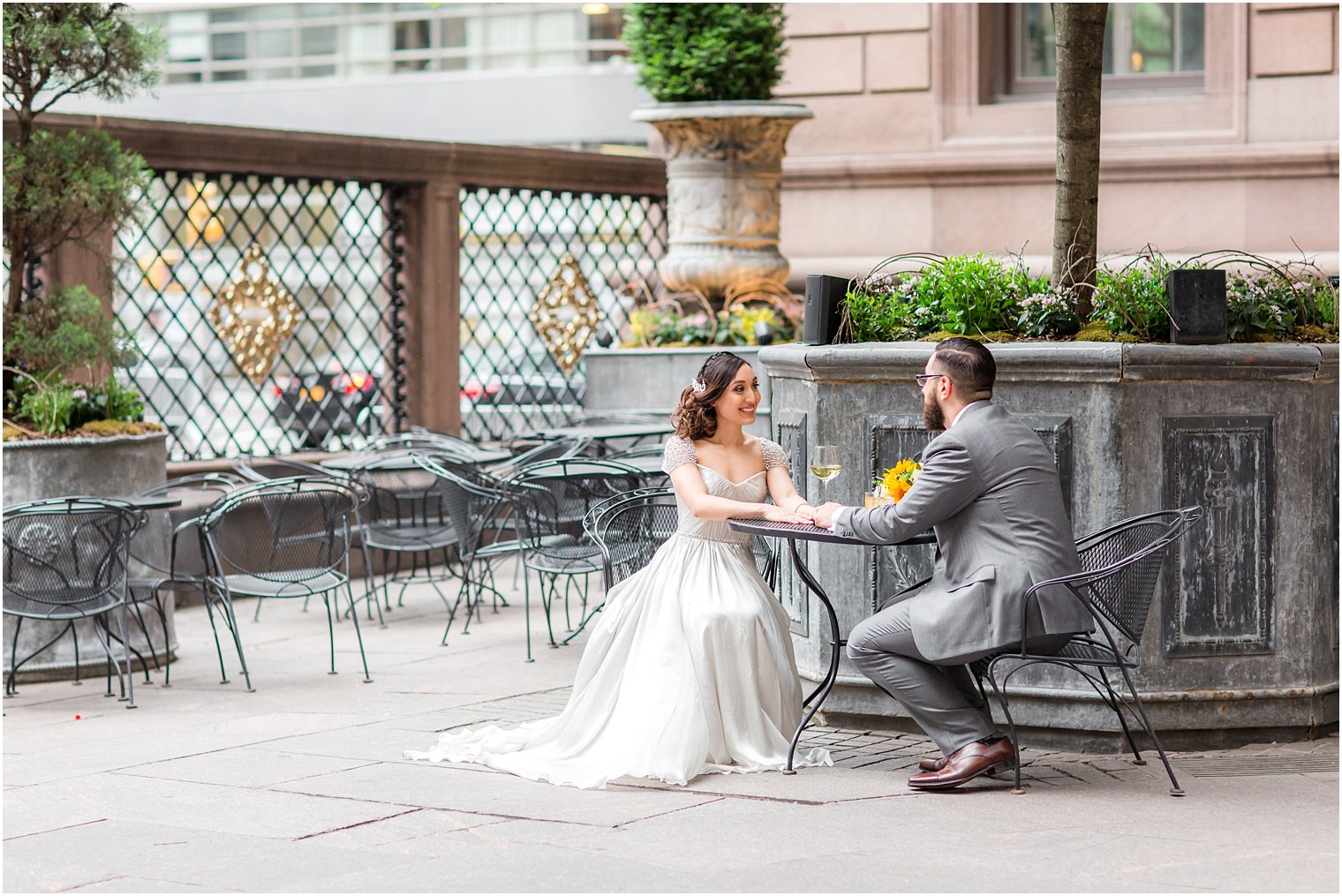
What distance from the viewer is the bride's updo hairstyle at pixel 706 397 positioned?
256 inches

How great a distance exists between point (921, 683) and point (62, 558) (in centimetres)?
405

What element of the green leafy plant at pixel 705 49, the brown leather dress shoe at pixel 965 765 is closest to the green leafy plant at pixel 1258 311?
the brown leather dress shoe at pixel 965 765

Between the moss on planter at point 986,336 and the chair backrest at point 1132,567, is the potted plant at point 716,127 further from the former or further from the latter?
the chair backrest at point 1132,567

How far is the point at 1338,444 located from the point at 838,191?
1045 centimetres

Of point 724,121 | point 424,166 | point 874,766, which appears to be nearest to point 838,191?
point 724,121

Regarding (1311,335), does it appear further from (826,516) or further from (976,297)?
(826,516)

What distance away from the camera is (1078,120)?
289 inches

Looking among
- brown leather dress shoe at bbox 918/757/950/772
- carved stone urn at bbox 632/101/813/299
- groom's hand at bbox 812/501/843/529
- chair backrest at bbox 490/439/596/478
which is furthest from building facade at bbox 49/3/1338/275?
brown leather dress shoe at bbox 918/757/950/772

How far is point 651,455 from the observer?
1026cm

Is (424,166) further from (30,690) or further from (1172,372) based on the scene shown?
(1172,372)

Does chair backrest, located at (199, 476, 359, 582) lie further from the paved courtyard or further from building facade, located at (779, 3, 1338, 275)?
building facade, located at (779, 3, 1338, 275)

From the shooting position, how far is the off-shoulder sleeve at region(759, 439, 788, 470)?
6.66 m

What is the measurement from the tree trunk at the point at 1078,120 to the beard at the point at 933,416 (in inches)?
60.8

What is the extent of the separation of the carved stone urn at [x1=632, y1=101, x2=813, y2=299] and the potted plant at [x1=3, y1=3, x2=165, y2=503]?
18.2 ft
